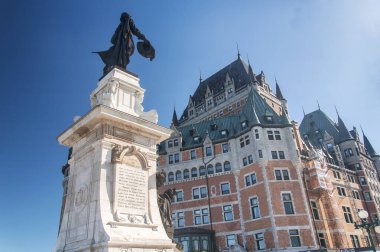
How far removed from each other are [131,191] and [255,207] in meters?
31.0

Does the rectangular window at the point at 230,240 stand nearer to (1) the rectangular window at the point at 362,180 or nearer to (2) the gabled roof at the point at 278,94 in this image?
(1) the rectangular window at the point at 362,180

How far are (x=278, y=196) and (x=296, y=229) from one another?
3808 millimetres

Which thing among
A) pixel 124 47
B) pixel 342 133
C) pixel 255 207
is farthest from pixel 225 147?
pixel 124 47

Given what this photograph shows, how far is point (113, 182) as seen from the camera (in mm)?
6488

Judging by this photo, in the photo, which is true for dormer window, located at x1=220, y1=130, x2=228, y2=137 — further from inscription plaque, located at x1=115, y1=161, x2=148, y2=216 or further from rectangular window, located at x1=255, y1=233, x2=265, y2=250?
inscription plaque, located at x1=115, y1=161, x2=148, y2=216

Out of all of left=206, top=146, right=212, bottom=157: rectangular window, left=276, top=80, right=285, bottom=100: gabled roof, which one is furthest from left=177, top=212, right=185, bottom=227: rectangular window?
left=276, top=80, right=285, bottom=100: gabled roof

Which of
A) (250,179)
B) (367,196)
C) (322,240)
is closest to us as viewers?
(322,240)

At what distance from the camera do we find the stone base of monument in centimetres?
599

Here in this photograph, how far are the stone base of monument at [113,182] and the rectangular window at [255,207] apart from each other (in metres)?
29.8

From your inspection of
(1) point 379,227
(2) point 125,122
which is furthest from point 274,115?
(2) point 125,122

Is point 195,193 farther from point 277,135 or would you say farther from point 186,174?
point 277,135

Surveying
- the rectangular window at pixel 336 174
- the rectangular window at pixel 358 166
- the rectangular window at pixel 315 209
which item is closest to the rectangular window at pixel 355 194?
the rectangular window at pixel 336 174

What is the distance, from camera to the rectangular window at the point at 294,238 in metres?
32.0

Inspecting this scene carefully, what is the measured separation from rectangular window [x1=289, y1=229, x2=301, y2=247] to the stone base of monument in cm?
2922
